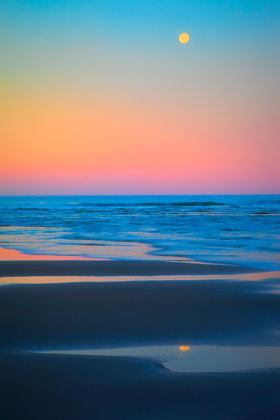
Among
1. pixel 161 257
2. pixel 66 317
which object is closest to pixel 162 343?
pixel 66 317

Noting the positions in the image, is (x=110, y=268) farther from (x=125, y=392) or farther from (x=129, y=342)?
(x=125, y=392)

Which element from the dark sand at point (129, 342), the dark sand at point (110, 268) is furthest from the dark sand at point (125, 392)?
the dark sand at point (110, 268)

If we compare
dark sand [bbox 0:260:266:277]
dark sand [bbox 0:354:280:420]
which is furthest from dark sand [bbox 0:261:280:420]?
dark sand [bbox 0:260:266:277]

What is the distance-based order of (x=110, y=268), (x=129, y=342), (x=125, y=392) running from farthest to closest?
(x=110, y=268)
(x=129, y=342)
(x=125, y=392)

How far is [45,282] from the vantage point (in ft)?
30.3

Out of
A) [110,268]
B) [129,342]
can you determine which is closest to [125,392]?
[129,342]

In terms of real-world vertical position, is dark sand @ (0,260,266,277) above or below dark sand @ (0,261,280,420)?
below

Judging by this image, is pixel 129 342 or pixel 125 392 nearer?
pixel 125 392

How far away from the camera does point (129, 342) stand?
533 centimetres

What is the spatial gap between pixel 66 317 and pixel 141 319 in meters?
1.14

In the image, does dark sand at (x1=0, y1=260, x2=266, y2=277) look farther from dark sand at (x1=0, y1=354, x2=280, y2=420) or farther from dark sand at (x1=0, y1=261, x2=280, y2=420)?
dark sand at (x1=0, y1=354, x2=280, y2=420)

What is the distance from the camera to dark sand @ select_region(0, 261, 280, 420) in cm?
→ 373

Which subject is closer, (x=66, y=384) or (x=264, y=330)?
(x=66, y=384)

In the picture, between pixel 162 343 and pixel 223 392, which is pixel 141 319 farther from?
pixel 223 392
